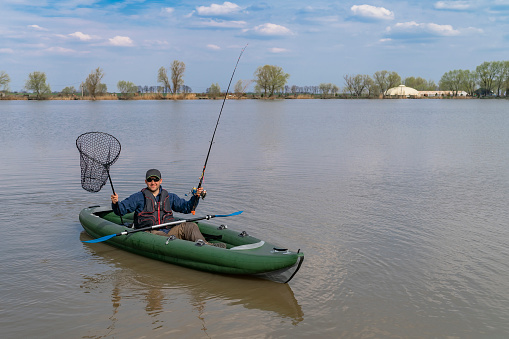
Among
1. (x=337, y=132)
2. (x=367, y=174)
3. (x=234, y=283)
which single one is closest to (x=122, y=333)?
(x=234, y=283)

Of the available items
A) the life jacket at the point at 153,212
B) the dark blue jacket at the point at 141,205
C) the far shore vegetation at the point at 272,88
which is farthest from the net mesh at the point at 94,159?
the far shore vegetation at the point at 272,88

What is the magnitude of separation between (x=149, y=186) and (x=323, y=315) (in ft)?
11.6

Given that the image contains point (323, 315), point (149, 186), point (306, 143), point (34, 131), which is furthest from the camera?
point (34, 131)

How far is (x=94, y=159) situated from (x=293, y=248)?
4082 mm

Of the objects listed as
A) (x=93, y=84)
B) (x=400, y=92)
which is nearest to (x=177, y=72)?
(x=93, y=84)

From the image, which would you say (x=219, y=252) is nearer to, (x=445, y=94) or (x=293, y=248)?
(x=293, y=248)

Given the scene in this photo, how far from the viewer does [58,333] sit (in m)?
5.64

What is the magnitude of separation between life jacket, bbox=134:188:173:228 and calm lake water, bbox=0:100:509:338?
67 cm

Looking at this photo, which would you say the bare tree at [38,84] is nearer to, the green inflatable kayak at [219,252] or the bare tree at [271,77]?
the bare tree at [271,77]

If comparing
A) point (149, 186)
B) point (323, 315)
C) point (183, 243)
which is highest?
point (149, 186)

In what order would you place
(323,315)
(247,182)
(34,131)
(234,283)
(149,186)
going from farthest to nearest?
(34,131) < (247,182) < (149,186) < (234,283) < (323,315)

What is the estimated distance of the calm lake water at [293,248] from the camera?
235 inches

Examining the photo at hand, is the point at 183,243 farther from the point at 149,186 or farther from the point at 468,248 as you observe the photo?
the point at 468,248

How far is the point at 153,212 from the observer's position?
8.09 meters
